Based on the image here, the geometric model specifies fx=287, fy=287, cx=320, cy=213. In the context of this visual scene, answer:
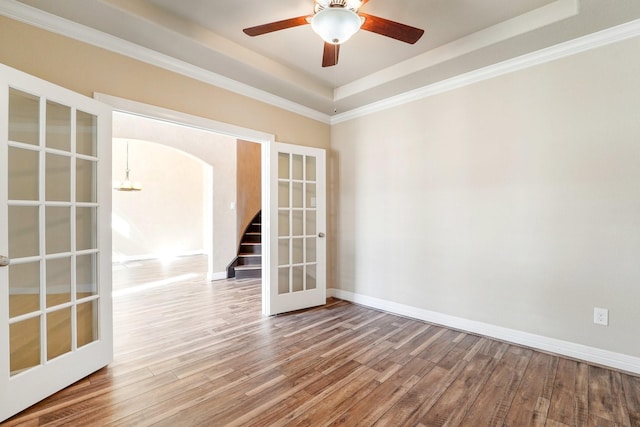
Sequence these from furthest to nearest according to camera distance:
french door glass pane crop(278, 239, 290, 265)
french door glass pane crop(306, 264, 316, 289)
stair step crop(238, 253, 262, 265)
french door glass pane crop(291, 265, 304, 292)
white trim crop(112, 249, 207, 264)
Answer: white trim crop(112, 249, 207, 264), stair step crop(238, 253, 262, 265), french door glass pane crop(306, 264, 316, 289), french door glass pane crop(291, 265, 304, 292), french door glass pane crop(278, 239, 290, 265)

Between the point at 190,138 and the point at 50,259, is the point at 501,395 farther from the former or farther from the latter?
the point at 190,138

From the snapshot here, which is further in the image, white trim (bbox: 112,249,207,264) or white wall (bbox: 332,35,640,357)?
white trim (bbox: 112,249,207,264)

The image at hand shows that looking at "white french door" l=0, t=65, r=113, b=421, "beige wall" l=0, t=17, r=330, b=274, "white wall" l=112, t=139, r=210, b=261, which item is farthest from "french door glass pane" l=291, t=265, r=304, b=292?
"white wall" l=112, t=139, r=210, b=261

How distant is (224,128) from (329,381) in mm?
2618

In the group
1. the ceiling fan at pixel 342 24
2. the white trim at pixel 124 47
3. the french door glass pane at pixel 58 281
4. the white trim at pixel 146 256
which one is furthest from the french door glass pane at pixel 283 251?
the white trim at pixel 146 256

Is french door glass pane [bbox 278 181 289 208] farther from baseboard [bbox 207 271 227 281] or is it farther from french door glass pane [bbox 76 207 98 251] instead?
baseboard [bbox 207 271 227 281]

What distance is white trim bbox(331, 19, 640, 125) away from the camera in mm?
2262

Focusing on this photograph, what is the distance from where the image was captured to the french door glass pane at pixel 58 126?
6.48 feet

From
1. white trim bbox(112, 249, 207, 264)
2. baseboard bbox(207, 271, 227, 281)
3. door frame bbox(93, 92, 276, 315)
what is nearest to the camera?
door frame bbox(93, 92, 276, 315)

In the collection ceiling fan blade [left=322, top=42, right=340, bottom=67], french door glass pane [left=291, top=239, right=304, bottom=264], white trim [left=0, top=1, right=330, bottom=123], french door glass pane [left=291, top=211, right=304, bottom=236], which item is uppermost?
white trim [left=0, top=1, right=330, bottom=123]

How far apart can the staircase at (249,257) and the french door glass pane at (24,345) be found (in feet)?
12.3

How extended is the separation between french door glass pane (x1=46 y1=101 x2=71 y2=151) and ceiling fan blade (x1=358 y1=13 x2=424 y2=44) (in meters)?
2.20

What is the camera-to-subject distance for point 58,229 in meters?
2.03

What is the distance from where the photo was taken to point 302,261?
384cm
